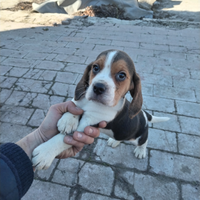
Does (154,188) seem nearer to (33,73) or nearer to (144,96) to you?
(144,96)

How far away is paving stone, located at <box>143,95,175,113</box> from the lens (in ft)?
15.0

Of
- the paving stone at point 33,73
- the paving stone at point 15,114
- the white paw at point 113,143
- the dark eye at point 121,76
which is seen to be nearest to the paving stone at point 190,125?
the white paw at point 113,143

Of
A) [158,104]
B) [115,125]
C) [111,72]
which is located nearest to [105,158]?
[115,125]

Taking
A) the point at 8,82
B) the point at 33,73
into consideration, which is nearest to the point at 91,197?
the point at 8,82

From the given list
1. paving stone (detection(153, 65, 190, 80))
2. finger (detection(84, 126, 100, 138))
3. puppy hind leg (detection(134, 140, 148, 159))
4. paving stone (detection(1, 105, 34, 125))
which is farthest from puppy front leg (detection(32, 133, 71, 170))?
paving stone (detection(153, 65, 190, 80))

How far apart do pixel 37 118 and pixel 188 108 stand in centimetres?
369

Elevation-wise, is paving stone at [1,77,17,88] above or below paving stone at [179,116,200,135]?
above

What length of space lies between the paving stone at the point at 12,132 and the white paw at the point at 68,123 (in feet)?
5.79

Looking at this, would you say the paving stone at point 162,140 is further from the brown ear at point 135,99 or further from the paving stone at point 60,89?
the paving stone at point 60,89

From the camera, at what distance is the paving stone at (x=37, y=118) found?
13.4 feet

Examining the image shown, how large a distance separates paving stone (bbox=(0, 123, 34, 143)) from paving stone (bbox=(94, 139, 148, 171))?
5.05 feet

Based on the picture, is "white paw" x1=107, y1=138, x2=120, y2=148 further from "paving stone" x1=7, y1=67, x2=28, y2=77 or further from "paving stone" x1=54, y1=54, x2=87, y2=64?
"paving stone" x1=7, y1=67, x2=28, y2=77

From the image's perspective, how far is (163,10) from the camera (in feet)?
39.3

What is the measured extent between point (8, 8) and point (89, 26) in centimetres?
553
